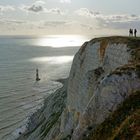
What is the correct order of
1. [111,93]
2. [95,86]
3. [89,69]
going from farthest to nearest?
[89,69], [95,86], [111,93]

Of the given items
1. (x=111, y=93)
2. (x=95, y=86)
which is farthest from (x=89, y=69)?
(x=111, y=93)

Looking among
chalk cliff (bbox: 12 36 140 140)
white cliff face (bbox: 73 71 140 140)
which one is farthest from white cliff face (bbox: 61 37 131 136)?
white cliff face (bbox: 73 71 140 140)

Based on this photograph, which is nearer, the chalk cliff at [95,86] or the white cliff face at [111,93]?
the white cliff face at [111,93]

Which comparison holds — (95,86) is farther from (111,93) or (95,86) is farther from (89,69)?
(111,93)

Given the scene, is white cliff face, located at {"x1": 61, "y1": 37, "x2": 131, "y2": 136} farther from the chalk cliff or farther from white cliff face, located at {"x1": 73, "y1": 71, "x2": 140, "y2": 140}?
white cliff face, located at {"x1": 73, "y1": 71, "x2": 140, "y2": 140}

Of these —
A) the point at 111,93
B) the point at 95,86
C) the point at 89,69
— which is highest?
the point at 111,93

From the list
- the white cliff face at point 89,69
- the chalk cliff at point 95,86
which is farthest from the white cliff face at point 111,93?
the white cliff face at point 89,69

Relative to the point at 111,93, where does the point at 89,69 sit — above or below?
below

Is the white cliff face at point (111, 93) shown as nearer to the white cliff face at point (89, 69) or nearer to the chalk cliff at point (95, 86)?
the chalk cliff at point (95, 86)

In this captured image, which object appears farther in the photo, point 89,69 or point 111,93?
point 89,69
